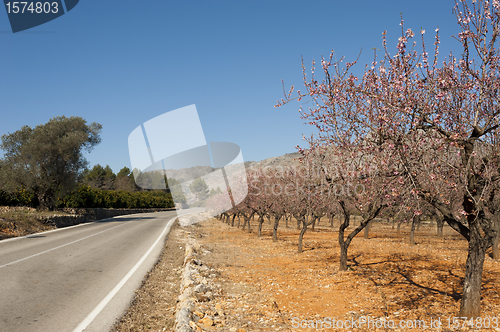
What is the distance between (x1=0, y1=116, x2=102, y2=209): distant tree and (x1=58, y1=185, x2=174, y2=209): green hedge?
2238 mm

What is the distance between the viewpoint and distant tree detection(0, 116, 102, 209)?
3044 centimetres

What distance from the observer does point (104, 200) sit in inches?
2072

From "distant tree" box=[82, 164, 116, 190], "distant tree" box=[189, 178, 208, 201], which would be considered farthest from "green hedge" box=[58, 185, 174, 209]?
"distant tree" box=[189, 178, 208, 201]

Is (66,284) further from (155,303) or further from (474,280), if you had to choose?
(474,280)

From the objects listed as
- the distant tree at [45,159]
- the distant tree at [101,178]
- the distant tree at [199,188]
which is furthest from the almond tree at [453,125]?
the distant tree at [199,188]

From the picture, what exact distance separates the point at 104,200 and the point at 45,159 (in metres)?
21.3

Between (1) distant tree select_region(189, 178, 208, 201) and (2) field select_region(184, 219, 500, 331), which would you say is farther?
(1) distant tree select_region(189, 178, 208, 201)

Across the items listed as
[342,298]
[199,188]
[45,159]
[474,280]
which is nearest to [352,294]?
[342,298]

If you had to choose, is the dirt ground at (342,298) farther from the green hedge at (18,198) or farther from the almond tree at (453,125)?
the green hedge at (18,198)

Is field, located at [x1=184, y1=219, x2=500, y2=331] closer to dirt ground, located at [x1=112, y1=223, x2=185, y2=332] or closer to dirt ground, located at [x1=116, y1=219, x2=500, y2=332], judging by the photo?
dirt ground, located at [x1=116, y1=219, x2=500, y2=332]

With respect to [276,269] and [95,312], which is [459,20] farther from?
[276,269]

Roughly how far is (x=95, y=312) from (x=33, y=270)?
4787mm

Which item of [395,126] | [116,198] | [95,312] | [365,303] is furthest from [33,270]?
[116,198]

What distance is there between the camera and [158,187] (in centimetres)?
14712
